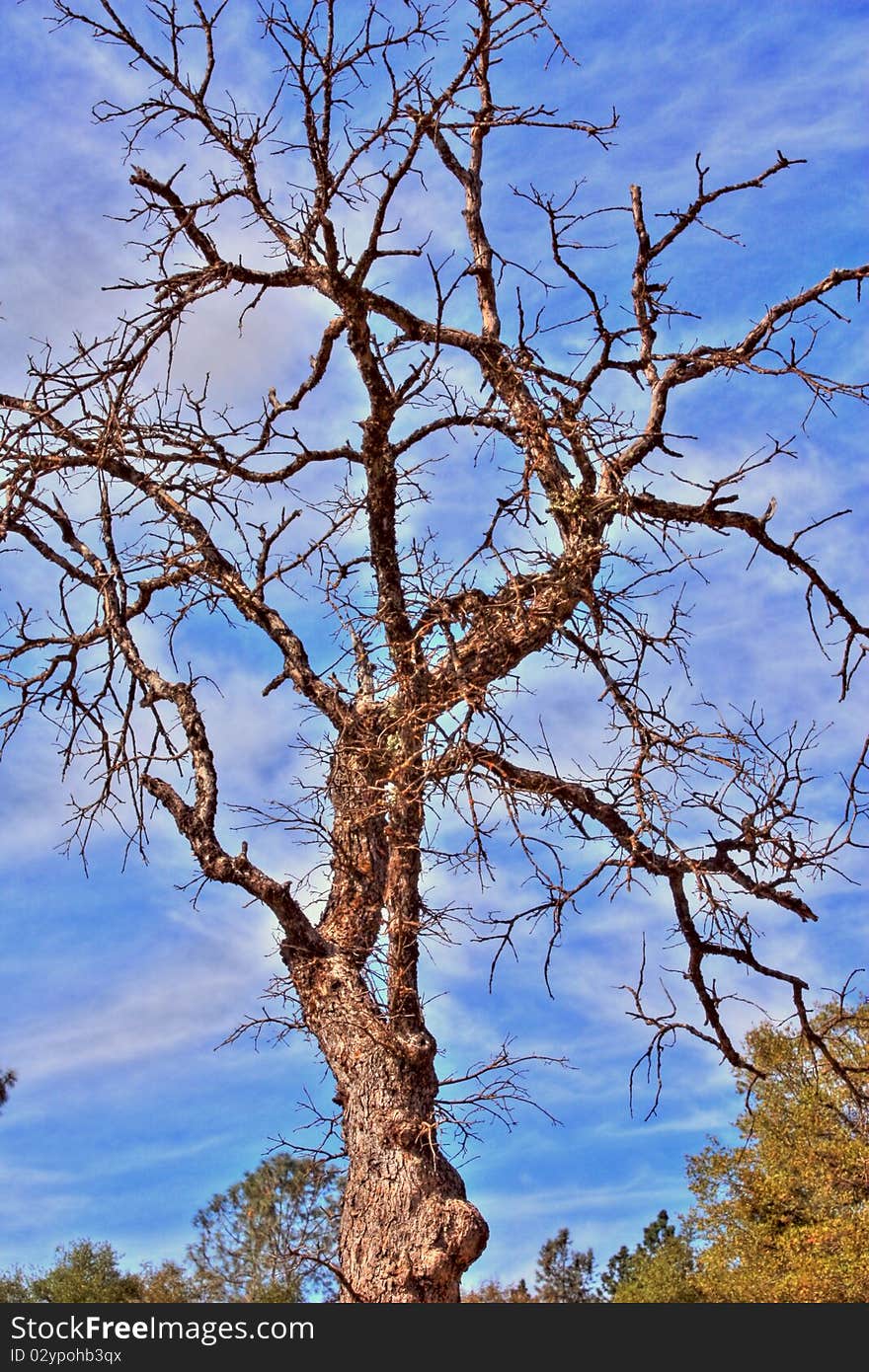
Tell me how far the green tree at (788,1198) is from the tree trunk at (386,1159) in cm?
1374

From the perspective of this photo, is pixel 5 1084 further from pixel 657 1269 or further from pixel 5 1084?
pixel 657 1269

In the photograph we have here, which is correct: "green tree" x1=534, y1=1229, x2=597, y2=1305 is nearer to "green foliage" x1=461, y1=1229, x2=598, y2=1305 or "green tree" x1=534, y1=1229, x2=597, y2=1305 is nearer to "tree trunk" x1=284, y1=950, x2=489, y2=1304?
"green foliage" x1=461, y1=1229, x2=598, y2=1305

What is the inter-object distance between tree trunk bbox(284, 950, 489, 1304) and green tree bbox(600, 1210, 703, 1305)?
18.4 meters

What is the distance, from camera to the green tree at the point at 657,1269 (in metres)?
24.4

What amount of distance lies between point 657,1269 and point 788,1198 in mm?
7709

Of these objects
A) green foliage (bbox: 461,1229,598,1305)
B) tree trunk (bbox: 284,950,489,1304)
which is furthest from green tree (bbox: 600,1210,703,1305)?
tree trunk (bbox: 284,950,489,1304)

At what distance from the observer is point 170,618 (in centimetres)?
693

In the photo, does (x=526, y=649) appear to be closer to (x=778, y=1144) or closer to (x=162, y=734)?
(x=162, y=734)

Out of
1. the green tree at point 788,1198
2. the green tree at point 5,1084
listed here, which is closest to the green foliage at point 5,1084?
the green tree at point 5,1084

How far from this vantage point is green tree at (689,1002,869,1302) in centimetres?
1784

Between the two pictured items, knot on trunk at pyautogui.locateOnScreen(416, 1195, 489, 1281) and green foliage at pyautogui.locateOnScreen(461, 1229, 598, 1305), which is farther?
green foliage at pyautogui.locateOnScreen(461, 1229, 598, 1305)

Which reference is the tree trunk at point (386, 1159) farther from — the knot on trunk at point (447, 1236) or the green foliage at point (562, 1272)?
the green foliage at point (562, 1272)
